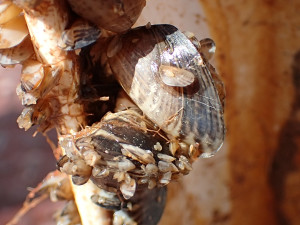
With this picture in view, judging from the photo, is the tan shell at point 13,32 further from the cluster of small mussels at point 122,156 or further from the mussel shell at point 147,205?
the mussel shell at point 147,205

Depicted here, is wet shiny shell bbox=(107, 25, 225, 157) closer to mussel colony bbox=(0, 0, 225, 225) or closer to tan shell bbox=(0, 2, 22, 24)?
mussel colony bbox=(0, 0, 225, 225)

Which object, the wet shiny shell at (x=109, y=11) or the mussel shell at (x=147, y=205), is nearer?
the wet shiny shell at (x=109, y=11)

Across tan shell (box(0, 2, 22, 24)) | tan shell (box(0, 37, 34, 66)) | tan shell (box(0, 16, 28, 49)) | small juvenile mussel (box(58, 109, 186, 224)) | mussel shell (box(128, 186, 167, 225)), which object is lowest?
mussel shell (box(128, 186, 167, 225))

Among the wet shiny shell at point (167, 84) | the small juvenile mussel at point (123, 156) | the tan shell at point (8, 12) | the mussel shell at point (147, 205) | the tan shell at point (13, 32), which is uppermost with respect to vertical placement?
the tan shell at point (8, 12)

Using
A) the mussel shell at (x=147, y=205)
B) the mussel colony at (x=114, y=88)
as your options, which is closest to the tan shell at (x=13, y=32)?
the mussel colony at (x=114, y=88)

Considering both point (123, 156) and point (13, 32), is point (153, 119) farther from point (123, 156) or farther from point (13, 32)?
point (13, 32)

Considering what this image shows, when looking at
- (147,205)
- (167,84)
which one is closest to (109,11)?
(167,84)

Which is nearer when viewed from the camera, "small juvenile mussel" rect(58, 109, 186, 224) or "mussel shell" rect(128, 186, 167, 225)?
"small juvenile mussel" rect(58, 109, 186, 224)

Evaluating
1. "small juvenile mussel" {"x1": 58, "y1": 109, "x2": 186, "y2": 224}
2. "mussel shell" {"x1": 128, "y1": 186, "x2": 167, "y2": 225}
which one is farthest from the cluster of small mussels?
"mussel shell" {"x1": 128, "y1": 186, "x2": 167, "y2": 225}
